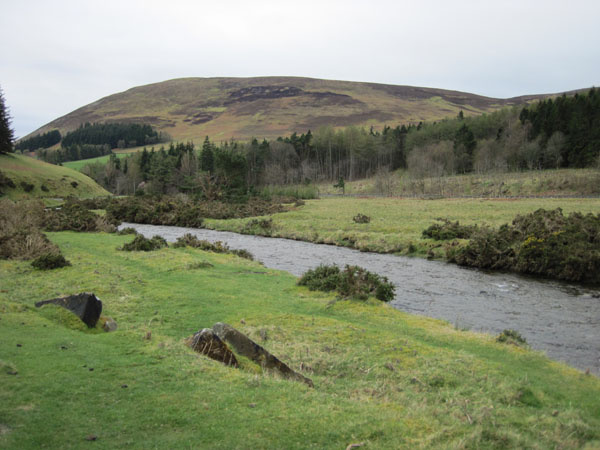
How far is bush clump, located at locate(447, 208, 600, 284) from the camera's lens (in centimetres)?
2330

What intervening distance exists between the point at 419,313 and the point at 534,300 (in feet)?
20.7

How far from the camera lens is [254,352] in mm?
9547

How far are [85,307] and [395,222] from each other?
3534 cm

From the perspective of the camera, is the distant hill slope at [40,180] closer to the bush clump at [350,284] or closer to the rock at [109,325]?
the bush clump at [350,284]

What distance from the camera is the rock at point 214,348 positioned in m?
9.27

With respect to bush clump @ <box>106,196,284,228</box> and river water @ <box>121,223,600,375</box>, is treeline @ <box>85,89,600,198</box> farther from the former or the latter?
river water @ <box>121,223,600,375</box>

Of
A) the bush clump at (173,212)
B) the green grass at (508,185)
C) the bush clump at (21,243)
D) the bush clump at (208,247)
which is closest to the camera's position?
the bush clump at (21,243)

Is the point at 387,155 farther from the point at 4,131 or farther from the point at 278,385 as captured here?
the point at 278,385

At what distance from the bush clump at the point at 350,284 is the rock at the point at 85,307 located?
9311 mm

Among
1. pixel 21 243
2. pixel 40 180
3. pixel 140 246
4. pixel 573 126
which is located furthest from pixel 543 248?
pixel 40 180

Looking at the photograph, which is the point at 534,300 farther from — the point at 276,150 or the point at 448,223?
the point at 276,150

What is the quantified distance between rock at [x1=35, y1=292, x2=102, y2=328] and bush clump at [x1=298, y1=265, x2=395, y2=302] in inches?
367

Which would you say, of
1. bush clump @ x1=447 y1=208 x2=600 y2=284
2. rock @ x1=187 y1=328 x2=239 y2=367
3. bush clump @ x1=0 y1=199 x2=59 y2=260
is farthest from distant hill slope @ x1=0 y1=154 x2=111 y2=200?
rock @ x1=187 y1=328 x2=239 y2=367

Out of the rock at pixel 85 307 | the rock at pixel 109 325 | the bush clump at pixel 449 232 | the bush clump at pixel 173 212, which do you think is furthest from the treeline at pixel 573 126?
the rock at pixel 85 307
